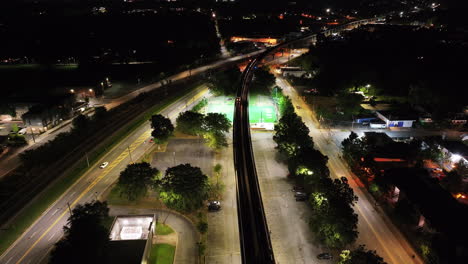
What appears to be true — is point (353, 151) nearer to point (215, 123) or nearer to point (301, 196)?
point (301, 196)

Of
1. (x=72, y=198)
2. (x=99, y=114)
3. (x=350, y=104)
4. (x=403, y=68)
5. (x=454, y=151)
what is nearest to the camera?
(x=72, y=198)

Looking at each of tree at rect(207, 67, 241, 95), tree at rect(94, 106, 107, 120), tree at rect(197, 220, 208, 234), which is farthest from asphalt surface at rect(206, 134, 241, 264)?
tree at rect(207, 67, 241, 95)

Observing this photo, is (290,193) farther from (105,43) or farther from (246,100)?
(105,43)

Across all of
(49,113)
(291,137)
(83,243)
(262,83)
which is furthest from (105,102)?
(83,243)

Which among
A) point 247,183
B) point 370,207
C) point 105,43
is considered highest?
point 105,43

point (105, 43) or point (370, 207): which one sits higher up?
point (105, 43)

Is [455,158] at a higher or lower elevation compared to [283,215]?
higher

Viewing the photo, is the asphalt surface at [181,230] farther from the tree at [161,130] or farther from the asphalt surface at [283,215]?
the tree at [161,130]

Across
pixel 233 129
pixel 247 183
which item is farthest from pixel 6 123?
pixel 247 183
